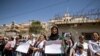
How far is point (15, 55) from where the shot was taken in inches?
406

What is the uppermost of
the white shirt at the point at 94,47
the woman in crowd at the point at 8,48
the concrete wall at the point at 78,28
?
the concrete wall at the point at 78,28

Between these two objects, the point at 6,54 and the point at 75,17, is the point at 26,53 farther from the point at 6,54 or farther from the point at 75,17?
the point at 75,17

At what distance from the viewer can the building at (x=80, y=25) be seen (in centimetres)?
2364

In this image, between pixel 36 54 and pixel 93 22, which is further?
pixel 93 22

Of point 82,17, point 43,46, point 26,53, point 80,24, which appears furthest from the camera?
point 80,24

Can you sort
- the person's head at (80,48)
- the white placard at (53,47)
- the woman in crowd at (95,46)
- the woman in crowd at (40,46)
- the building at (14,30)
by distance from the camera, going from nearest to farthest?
the woman in crowd at (95,46) < the person's head at (80,48) < the white placard at (53,47) < the woman in crowd at (40,46) < the building at (14,30)

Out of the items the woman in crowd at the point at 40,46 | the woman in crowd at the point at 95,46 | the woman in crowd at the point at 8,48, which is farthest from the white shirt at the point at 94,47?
the woman in crowd at the point at 8,48

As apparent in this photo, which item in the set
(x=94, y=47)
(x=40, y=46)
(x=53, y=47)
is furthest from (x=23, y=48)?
(x=94, y=47)

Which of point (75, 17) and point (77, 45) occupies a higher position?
point (75, 17)

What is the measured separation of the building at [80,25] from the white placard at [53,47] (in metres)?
16.1

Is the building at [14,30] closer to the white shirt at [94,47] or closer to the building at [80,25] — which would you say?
the building at [80,25]

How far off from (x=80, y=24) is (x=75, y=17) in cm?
160

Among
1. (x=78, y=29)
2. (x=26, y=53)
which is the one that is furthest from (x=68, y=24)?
(x=26, y=53)

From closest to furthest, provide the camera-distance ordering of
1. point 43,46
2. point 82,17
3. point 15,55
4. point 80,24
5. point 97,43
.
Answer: point 97,43, point 43,46, point 15,55, point 82,17, point 80,24
